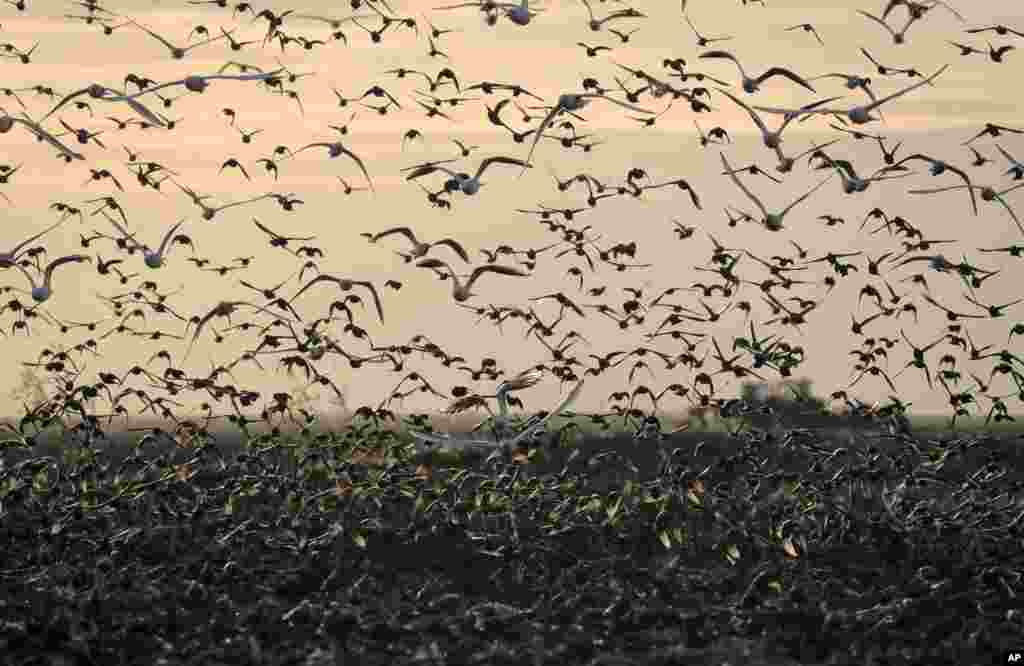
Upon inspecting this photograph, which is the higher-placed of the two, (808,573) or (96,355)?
(96,355)

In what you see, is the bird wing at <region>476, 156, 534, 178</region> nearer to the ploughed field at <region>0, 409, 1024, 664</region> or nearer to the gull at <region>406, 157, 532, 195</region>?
the gull at <region>406, 157, 532, 195</region>

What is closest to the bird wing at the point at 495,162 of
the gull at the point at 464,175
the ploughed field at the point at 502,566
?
the gull at the point at 464,175

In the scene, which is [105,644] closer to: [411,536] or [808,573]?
[411,536]

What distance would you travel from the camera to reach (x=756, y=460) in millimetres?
43625

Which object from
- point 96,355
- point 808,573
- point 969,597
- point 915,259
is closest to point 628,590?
point 808,573

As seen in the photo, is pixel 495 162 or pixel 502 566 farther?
pixel 502 566

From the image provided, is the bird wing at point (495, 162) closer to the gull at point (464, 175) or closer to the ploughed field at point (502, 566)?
the gull at point (464, 175)

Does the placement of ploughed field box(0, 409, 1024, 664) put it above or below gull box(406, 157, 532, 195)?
below

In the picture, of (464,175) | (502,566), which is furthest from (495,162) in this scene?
(502,566)

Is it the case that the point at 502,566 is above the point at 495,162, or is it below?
below

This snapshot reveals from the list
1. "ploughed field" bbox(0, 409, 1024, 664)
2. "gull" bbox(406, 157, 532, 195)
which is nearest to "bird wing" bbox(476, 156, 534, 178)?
"gull" bbox(406, 157, 532, 195)

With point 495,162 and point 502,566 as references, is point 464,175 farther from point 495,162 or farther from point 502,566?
point 502,566

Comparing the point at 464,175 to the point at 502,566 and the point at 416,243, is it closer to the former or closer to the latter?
the point at 416,243

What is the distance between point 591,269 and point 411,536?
8905 mm
